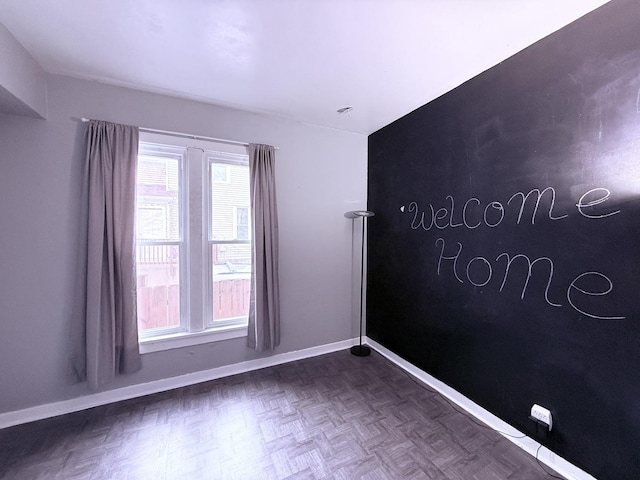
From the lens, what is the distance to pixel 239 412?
77.6 inches

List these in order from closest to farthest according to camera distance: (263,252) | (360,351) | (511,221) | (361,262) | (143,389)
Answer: (511,221)
(143,389)
(263,252)
(360,351)
(361,262)

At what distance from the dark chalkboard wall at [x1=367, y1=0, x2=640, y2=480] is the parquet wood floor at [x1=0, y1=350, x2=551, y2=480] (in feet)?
1.26

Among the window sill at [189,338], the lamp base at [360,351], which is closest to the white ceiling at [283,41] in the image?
the window sill at [189,338]

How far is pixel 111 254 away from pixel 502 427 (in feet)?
10.1

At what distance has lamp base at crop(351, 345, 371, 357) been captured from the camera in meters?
2.88

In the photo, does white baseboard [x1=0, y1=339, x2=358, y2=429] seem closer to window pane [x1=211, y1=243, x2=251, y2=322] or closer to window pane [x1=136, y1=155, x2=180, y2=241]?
window pane [x1=211, y1=243, x2=251, y2=322]

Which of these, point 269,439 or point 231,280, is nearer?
point 269,439

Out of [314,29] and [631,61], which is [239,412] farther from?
[631,61]

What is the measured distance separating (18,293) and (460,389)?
11.1 ft

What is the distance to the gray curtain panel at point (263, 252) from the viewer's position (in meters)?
2.46

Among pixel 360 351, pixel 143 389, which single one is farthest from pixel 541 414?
pixel 143 389

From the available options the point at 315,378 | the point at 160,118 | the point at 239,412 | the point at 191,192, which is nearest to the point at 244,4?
the point at 160,118

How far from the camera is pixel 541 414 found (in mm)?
1539

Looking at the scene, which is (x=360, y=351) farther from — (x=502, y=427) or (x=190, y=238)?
(x=190, y=238)
